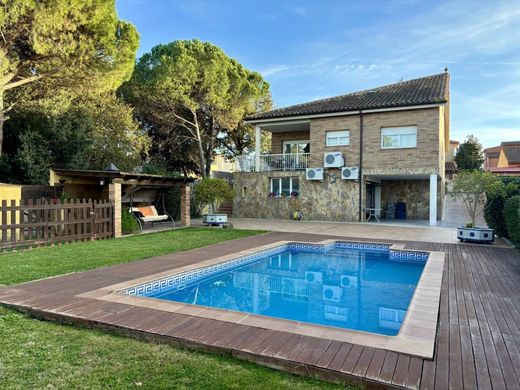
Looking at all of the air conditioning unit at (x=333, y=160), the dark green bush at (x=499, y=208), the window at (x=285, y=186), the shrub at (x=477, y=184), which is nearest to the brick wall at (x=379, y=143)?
the air conditioning unit at (x=333, y=160)

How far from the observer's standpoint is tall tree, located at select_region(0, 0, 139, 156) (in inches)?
553

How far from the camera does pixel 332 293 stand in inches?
281

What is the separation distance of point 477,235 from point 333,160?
9129 millimetres

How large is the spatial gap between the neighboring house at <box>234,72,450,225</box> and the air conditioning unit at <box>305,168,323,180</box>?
0.05 metres

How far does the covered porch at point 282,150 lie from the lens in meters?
21.8

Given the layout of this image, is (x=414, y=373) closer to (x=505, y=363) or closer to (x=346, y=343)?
(x=346, y=343)

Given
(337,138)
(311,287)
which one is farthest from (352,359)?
(337,138)

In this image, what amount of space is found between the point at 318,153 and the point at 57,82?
44.1 ft

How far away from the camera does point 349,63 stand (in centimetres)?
2008

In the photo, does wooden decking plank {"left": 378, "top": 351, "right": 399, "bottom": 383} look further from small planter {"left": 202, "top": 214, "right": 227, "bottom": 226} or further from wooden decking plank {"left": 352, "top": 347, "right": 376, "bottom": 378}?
small planter {"left": 202, "top": 214, "right": 227, "bottom": 226}

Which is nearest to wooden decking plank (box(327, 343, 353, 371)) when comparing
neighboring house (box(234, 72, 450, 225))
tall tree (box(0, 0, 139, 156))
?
neighboring house (box(234, 72, 450, 225))

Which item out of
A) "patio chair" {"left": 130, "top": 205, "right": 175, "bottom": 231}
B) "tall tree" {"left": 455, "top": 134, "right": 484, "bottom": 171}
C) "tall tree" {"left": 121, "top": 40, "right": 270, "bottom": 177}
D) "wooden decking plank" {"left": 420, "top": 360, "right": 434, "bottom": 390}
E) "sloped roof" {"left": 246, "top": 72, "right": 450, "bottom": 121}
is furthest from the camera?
"tall tree" {"left": 455, "top": 134, "right": 484, "bottom": 171}

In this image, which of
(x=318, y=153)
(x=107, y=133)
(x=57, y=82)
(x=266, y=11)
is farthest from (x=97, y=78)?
(x=318, y=153)

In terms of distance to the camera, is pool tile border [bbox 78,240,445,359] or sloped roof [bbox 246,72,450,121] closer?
pool tile border [bbox 78,240,445,359]
